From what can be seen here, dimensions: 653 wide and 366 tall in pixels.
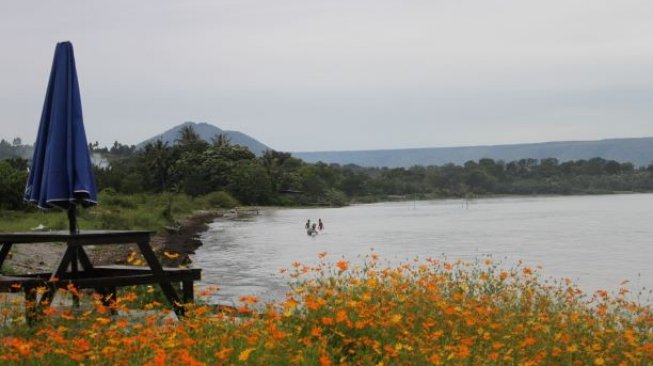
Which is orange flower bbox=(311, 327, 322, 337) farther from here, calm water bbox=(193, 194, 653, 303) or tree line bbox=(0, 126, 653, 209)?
A: tree line bbox=(0, 126, 653, 209)

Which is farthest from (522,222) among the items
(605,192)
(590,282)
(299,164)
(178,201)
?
(605,192)

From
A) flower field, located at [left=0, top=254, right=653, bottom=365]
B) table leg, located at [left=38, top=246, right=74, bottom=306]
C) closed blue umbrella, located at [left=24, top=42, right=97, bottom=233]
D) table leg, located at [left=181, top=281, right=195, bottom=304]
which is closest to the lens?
flower field, located at [left=0, top=254, right=653, bottom=365]

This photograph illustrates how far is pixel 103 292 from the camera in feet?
31.7

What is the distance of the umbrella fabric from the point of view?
28.2ft

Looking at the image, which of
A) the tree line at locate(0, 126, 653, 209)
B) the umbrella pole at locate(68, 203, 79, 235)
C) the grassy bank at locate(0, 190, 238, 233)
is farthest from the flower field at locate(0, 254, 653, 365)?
the tree line at locate(0, 126, 653, 209)

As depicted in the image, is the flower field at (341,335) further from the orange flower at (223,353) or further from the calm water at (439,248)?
Answer: the calm water at (439,248)

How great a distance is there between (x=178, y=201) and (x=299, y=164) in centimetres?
5218

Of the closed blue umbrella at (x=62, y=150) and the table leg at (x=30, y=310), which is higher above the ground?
the closed blue umbrella at (x=62, y=150)

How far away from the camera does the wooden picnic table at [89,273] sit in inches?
309

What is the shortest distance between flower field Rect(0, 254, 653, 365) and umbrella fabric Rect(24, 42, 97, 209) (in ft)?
4.42

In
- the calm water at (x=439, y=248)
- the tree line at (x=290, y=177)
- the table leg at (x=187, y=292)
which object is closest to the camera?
the table leg at (x=187, y=292)

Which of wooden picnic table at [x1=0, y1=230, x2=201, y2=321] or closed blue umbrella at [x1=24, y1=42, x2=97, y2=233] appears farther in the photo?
closed blue umbrella at [x1=24, y1=42, x2=97, y2=233]

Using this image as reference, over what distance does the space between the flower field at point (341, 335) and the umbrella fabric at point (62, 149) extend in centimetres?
135

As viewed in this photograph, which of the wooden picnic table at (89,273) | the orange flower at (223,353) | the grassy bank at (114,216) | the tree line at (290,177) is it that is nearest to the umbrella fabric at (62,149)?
the wooden picnic table at (89,273)
